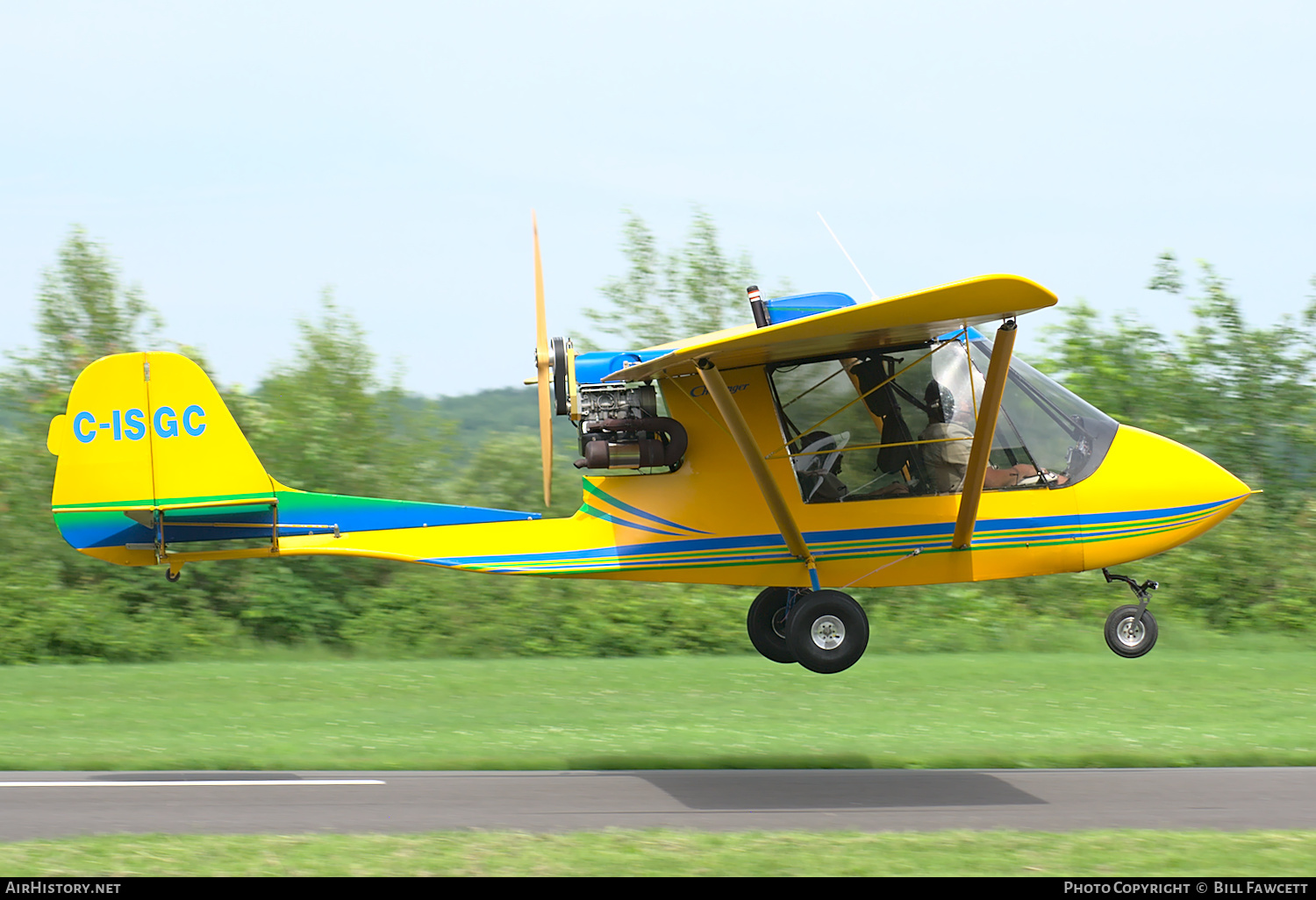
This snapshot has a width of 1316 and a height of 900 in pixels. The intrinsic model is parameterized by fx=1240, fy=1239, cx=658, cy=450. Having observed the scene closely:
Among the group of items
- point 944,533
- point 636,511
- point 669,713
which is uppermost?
point 636,511

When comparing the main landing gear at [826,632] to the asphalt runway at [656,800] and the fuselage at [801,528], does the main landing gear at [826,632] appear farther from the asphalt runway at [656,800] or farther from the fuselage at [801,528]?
the asphalt runway at [656,800]

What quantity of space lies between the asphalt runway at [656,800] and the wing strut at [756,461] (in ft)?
6.38

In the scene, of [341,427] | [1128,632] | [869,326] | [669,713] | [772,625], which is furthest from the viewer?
[341,427]

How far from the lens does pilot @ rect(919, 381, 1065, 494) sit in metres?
9.91

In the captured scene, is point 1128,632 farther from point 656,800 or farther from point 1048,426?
point 656,800

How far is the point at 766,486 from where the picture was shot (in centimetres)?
966

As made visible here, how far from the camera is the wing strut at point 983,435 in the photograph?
892cm

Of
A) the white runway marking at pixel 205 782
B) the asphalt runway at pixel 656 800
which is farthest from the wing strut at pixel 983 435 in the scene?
the white runway marking at pixel 205 782

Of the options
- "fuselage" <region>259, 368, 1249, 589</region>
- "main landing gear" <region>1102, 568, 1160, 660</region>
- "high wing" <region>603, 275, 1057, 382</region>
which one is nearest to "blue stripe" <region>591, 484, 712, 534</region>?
"fuselage" <region>259, 368, 1249, 589</region>

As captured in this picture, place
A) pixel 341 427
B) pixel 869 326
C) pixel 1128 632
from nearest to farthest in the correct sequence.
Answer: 1. pixel 869 326
2. pixel 1128 632
3. pixel 341 427

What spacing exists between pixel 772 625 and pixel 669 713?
3.51 meters

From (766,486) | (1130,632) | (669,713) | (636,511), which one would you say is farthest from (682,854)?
(669,713)

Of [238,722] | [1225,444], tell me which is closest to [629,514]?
[238,722]

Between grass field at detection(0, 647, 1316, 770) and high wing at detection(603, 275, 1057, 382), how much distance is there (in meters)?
4.20
